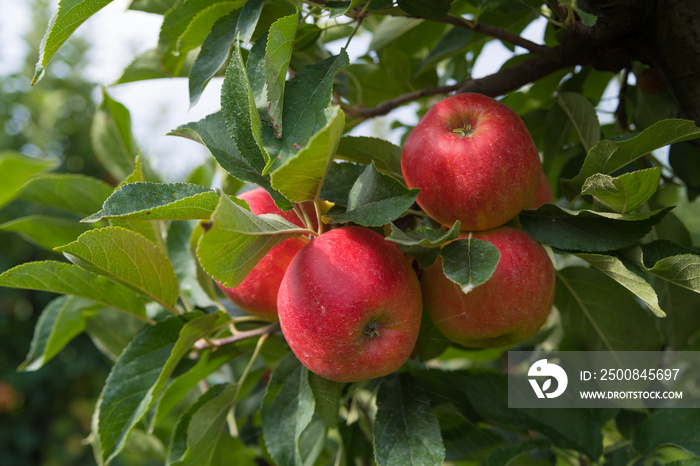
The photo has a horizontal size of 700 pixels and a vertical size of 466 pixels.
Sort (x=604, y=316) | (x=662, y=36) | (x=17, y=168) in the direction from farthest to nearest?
(x=604, y=316)
(x=662, y=36)
(x=17, y=168)

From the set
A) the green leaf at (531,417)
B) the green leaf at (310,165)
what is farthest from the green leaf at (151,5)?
the green leaf at (531,417)

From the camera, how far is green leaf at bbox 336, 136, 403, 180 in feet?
1.79

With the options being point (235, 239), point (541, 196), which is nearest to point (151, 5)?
point (235, 239)

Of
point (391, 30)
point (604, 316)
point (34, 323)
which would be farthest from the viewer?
point (34, 323)

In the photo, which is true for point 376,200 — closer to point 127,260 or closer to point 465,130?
point 465,130

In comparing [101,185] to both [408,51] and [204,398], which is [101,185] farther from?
[408,51]

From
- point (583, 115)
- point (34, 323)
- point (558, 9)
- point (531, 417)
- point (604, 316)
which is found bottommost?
point (34, 323)

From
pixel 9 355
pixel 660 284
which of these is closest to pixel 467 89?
pixel 660 284

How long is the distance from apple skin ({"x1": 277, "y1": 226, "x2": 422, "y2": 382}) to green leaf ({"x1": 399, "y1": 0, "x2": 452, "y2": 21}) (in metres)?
0.23

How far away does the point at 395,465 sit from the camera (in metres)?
0.48

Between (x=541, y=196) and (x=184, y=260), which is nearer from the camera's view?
(x=541, y=196)

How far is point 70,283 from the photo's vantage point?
0.58 m

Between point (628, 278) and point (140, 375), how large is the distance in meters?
0.50

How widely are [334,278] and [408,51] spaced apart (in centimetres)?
49
